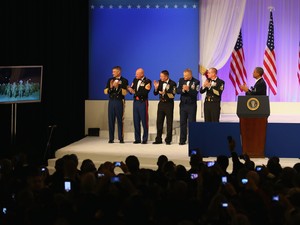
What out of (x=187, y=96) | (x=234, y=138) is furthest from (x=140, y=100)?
(x=234, y=138)

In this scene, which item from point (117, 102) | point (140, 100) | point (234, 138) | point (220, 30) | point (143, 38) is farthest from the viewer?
point (143, 38)

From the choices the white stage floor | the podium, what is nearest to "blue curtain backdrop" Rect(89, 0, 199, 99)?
the white stage floor

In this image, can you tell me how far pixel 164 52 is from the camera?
55.7 ft

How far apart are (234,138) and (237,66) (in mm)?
4650

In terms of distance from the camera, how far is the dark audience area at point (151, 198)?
5836 millimetres

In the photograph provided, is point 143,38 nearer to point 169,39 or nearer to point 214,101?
point 169,39

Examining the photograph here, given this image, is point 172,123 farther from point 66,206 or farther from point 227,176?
point 66,206

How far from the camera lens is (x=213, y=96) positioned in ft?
46.2

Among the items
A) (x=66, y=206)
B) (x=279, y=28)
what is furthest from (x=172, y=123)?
(x=66, y=206)

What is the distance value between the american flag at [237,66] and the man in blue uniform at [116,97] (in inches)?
128

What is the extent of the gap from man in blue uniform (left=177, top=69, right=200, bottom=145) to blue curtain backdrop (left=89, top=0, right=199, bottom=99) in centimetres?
252

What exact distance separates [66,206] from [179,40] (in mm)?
11294

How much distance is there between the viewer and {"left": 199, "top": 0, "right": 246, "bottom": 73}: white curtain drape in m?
16.6

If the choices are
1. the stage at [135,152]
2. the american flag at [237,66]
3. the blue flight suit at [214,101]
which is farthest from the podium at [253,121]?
the american flag at [237,66]
